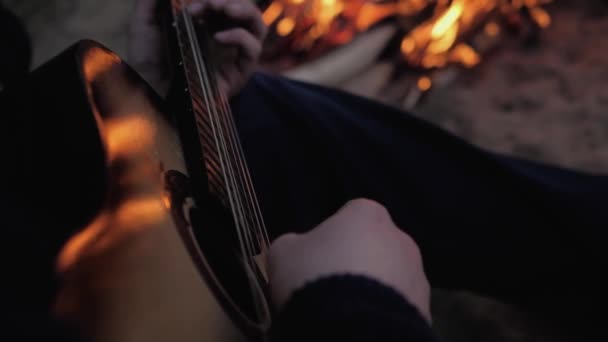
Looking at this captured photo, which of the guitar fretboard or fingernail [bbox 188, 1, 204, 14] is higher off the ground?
fingernail [bbox 188, 1, 204, 14]

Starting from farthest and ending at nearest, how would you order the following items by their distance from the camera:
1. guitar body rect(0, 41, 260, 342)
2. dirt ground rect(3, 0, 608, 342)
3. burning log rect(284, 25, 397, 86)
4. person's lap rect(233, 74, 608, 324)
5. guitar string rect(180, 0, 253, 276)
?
burning log rect(284, 25, 397, 86)
dirt ground rect(3, 0, 608, 342)
person's lap rect(233, 74, 608, 324)
guitar string rect(180, 0, 253, 276)
guitar body rect(0, 41, 260, 342)

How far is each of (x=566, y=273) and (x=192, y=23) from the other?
23.7 inches

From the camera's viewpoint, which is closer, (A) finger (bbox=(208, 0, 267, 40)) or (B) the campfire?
(A) finger (bbox=(208, 0, 267, 40))

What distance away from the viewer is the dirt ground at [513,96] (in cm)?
85

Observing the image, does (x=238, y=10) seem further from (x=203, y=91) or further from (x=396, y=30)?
(x=396, y=30)

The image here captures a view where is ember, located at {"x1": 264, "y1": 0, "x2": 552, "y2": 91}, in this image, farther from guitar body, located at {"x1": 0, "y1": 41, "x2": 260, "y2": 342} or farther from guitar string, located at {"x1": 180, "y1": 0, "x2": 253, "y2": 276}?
guitar body, located at {"x1": 0, "y1": 41, "x2": 260, "y2": 342}

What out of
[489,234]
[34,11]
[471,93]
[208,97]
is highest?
[34,11]

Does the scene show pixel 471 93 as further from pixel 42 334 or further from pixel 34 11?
pixel 42 334

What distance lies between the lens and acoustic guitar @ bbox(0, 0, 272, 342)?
255 mm

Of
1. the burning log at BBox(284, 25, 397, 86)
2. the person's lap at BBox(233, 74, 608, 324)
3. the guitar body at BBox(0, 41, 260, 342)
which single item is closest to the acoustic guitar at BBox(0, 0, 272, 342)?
the guitar body at BBox(0, 41, 260, 342)

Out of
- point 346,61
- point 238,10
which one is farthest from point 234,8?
point 346,61

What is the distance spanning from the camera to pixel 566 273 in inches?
23.7

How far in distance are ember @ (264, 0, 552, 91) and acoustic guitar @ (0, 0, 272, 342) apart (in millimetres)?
910

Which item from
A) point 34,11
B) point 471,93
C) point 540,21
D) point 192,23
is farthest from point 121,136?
point 540,21
